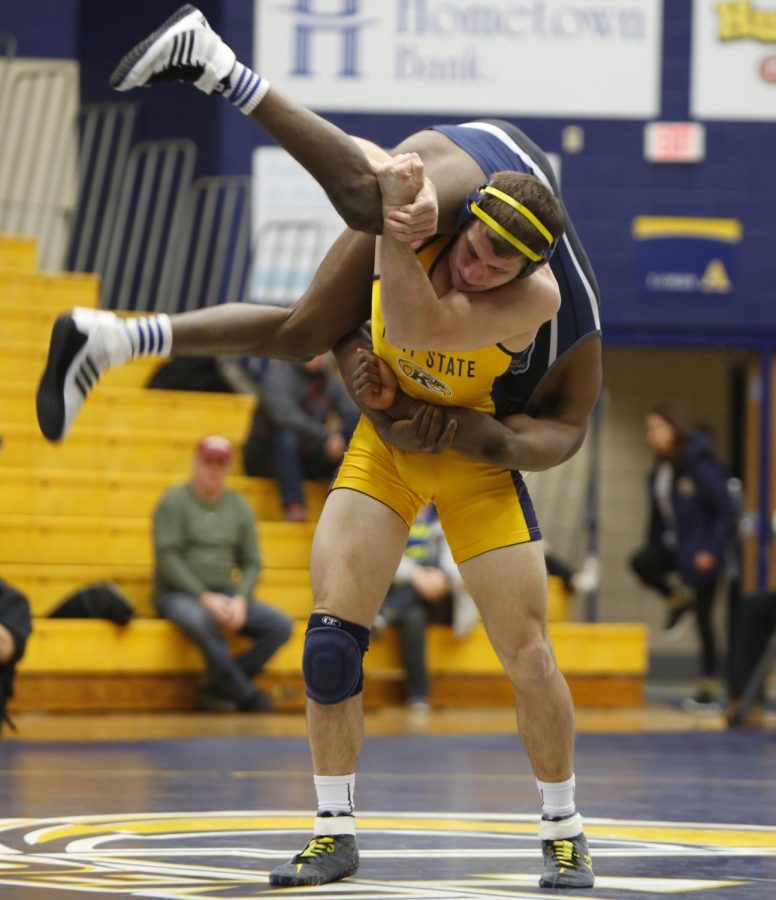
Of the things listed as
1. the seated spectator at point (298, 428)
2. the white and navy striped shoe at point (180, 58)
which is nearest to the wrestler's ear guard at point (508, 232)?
the white and navy striped shoe at point (180, 58)

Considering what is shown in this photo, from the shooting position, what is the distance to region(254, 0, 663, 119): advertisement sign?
37.2ft

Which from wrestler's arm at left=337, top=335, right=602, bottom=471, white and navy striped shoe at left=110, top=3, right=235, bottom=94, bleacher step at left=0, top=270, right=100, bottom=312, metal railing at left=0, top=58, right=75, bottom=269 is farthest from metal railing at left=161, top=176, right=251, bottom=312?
white and navy striped shoe at left=110, top=3, right=235, bottom=94

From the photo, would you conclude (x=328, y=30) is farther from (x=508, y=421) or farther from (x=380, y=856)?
(x=380, y=856)

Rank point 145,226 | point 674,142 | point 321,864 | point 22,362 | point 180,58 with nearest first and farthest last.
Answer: point 180,58 → point 321,864 → point 22,362 → point 674,142 → point 145,226

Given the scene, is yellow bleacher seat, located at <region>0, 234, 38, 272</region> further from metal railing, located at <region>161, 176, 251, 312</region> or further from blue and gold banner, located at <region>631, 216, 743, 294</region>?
blue and gold banner, located at <region>631, 216, 743, 294</region>

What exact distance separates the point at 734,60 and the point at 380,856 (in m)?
8.25

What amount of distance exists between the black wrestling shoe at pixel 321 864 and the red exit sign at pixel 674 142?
8106 mm

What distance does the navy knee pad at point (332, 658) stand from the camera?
153 inches

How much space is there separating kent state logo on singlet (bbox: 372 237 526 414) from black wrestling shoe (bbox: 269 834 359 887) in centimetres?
97

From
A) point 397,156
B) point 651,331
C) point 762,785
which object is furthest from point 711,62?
point 397,156

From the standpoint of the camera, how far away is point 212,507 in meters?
8.51

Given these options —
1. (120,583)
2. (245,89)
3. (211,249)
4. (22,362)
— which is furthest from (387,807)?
(211,249)

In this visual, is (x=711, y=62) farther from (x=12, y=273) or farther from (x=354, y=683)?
(x=354, y=683)

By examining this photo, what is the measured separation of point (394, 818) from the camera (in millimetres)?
5020
